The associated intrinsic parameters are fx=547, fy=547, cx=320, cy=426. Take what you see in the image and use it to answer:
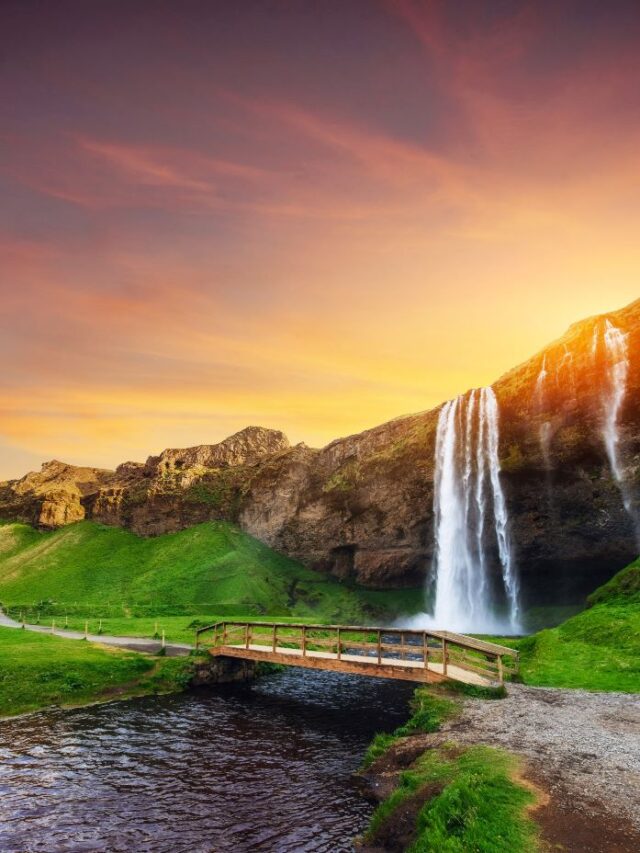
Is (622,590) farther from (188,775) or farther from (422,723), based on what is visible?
(188,775)

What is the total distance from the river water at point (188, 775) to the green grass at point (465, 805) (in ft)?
6.00

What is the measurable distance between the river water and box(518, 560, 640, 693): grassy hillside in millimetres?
8470

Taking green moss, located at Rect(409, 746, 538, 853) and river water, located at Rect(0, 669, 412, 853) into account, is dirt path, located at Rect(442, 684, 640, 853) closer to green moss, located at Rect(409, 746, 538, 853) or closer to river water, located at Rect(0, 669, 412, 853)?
green moss, located at Rect(409, 746, 538, 853)

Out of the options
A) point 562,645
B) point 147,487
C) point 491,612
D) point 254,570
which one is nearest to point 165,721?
point 562,645

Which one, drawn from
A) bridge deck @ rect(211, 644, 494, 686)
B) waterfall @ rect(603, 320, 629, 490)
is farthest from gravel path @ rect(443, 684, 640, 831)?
waterfall @ rect(603, 320, 629, 490)

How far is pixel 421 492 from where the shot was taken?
87.2 meters

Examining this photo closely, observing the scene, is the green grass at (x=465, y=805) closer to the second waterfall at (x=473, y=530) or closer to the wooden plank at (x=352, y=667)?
the wooden plank at (x=352, y=667)

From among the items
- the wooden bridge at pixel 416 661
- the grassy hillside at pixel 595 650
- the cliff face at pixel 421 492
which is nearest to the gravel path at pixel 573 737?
the wooden bridge at pixel 416 661

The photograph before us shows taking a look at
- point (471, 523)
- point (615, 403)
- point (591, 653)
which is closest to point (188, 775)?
point (591, 653)

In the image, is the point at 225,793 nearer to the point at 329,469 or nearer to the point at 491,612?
the point at 491,612

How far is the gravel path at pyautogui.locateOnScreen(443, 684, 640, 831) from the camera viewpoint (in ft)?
42.6

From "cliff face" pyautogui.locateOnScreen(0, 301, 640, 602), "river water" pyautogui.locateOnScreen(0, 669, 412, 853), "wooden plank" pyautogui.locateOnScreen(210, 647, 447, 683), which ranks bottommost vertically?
"river water" pyautogui.locateOnScreen(0, 669, 412, 853)

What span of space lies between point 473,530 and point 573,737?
62093 millimetres

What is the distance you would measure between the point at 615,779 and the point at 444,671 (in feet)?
40.0
